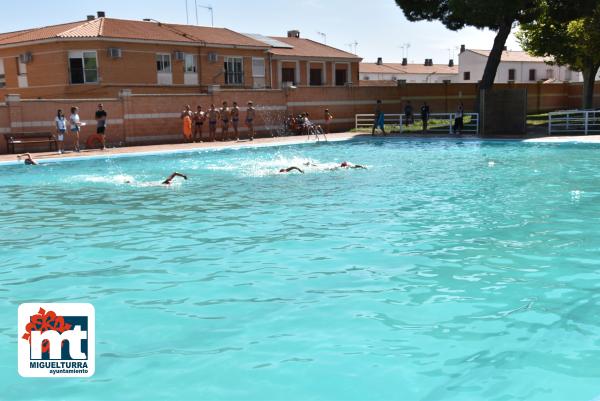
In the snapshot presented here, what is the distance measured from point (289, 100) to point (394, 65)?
2013 inches

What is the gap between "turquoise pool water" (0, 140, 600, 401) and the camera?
5.00 meters

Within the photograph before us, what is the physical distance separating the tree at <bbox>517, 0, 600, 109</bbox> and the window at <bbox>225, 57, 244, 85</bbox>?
16567 millimetres

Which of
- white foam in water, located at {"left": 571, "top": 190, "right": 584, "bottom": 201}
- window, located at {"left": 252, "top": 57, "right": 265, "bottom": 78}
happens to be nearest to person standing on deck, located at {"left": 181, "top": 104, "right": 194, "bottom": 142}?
window, located at {"left": 252, "top": 57, "right": 265, "bottom": 78}

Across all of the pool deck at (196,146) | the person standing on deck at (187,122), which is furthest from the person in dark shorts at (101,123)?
the person standing on deck at (187,122)

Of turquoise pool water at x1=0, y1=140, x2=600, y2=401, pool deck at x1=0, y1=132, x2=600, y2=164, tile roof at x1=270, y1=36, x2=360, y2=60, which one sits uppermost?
tile roof at x1=270, y1=36, x2=360, y2=60

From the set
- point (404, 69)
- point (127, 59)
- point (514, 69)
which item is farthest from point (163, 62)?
point (404, 69)

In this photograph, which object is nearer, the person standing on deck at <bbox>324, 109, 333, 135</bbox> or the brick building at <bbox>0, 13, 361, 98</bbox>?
the brick building at <bbox>0, 13, 361, 98</bbox>

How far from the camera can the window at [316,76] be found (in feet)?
158

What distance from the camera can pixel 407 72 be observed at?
76.1 m

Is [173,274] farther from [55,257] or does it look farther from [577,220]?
[577,220]

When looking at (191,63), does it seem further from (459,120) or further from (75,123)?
(459,120)

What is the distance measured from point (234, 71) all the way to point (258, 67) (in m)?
2.22

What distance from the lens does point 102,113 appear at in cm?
2477

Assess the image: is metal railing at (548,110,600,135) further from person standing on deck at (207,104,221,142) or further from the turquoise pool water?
person standing on deck at (207,104,221,142)
